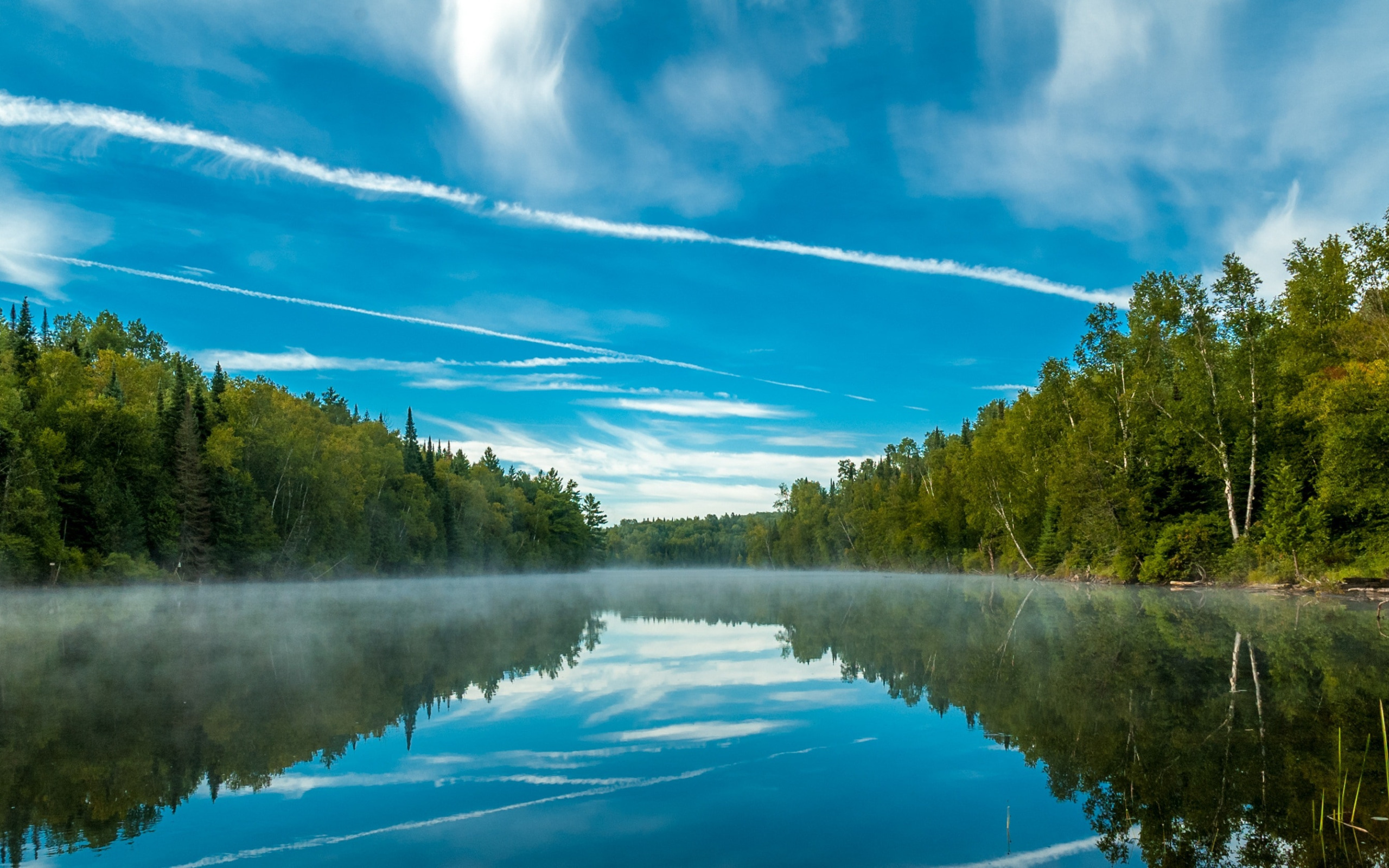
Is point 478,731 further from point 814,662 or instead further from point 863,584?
point 863,584

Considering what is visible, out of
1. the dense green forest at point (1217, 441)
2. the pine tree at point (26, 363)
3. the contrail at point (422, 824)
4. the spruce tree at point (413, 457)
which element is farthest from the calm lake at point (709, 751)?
the spruce tree at point (413, 457)

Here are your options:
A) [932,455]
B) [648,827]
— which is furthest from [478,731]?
[932,455]

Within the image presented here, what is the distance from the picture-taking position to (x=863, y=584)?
58.6 meters

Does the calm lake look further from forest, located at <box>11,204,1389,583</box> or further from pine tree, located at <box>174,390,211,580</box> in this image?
pine tree, located at <box>174,390,211,580</box>

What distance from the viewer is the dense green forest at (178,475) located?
47.2m

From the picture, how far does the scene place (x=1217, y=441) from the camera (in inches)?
1597

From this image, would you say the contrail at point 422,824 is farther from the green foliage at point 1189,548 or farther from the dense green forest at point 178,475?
the dense green forest at point 178,475

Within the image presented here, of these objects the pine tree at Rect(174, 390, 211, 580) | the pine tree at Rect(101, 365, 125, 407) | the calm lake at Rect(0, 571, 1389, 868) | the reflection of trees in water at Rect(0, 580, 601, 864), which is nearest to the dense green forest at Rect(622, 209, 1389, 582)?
the calm lake at Rect(0, 571, 1389, 868)

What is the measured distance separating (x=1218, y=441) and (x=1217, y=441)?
17cm

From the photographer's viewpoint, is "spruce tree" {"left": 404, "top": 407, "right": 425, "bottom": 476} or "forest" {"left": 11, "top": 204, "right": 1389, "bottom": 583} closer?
"forest" {"left": 11, "top": 204, "right": 1389, "bottom": 583}

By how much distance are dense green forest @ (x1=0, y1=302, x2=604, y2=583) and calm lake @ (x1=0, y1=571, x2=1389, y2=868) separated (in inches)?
1348

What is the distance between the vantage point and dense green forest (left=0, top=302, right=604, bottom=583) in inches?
1858

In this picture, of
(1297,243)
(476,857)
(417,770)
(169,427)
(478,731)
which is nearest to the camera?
(476,857)

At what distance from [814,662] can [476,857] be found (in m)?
10.8
